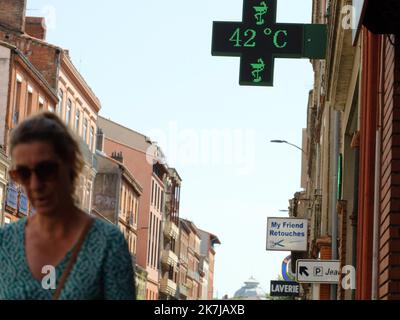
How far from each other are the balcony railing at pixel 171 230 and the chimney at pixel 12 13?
49.3 m

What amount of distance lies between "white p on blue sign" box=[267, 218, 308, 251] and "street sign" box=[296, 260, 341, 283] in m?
4.85

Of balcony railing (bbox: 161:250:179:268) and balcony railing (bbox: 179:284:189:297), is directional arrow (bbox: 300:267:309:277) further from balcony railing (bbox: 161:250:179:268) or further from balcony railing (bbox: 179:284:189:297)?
balcony railing (bbox: 179:284:189:297)

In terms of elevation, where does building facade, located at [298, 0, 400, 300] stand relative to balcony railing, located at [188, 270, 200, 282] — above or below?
below

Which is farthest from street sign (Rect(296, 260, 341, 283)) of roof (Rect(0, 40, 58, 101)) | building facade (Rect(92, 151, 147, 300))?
building facade (Rect(92, 151, 147, 300))

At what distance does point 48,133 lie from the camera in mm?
2719

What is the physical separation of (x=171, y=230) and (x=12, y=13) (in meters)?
53.0

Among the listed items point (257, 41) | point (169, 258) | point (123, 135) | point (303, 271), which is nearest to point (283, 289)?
point (303, 271)

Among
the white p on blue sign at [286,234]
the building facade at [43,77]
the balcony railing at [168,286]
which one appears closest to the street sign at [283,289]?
the white p on blue sign at [286,234]

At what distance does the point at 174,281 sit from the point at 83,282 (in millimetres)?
105428

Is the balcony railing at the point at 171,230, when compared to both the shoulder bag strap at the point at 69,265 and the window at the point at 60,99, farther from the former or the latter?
the shoulder bag strap at the point at 69,265

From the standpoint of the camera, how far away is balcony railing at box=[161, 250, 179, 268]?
100 meters

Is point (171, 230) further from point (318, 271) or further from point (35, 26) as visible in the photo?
point (318, 271)

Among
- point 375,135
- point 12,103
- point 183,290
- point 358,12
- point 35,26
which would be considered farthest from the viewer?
point 183,290

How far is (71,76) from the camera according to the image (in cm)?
6072
